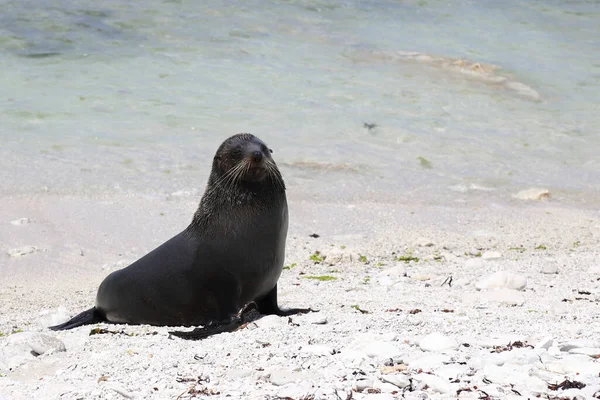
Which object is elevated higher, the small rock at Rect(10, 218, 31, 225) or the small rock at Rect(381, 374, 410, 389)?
the small rock at Rect(381, 374, 410, 389)

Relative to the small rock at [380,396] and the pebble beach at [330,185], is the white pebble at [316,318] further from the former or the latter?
the small rock at [380,396]

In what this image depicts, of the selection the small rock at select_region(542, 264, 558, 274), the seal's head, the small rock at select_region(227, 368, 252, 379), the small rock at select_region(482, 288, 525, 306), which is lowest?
the small rock at select_region(542, 264, 558, 274)

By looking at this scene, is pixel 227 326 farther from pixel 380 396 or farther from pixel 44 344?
pixel 380 396

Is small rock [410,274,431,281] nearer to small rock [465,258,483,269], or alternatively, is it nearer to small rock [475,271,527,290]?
small rock [475,271,527,290]

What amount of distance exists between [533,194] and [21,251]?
21.1ft

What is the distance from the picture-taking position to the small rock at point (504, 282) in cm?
693

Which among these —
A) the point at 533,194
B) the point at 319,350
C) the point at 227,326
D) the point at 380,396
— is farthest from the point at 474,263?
the point at 380,396

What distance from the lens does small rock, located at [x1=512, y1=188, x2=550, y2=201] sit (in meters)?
11.4

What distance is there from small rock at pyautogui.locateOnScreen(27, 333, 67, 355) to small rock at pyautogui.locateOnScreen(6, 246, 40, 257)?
3.34 meters

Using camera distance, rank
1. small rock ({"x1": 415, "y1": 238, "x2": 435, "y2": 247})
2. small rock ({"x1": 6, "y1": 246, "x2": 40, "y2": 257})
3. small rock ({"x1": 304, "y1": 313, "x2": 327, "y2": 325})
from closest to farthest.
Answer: small rock ({"x1": 304, "y1": 313, "x2": 327, "y2": 325})
small rock ({"x1": 6, "y1": 246, "x2": 40, "y2": 257})
small rock ({"x1": 415, "y1": 238, "x2": 435, "y2": 247})

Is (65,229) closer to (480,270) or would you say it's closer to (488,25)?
(480,270)

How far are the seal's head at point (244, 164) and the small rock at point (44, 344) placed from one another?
160 cm

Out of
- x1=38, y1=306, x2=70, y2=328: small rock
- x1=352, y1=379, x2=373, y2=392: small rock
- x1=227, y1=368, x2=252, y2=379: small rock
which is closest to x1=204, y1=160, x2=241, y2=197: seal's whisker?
x1=38, y1=306, x2=70, y2=328: small rock

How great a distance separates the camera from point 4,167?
11.3 metres
